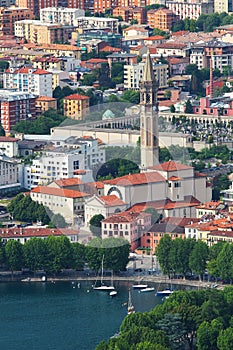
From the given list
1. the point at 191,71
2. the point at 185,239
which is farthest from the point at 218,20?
the point at 185,239

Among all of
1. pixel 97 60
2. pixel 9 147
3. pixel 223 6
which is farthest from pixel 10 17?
pixel 9 147

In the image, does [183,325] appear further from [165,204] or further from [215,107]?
[215,107]

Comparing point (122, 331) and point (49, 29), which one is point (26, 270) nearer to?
point (122, 331)

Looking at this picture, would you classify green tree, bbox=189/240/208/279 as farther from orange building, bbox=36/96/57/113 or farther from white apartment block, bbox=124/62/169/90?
white apartment block, bbox=124/62/169/90

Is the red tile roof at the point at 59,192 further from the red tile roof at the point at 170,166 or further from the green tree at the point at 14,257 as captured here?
the green tree at the point at 14,257

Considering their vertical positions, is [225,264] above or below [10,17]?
below

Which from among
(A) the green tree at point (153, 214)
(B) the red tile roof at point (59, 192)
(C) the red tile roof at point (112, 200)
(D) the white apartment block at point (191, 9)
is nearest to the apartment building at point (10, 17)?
(D) the white apartment block at point (191, 9)

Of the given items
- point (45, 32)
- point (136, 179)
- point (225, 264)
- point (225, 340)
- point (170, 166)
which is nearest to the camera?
point (225, 340)
